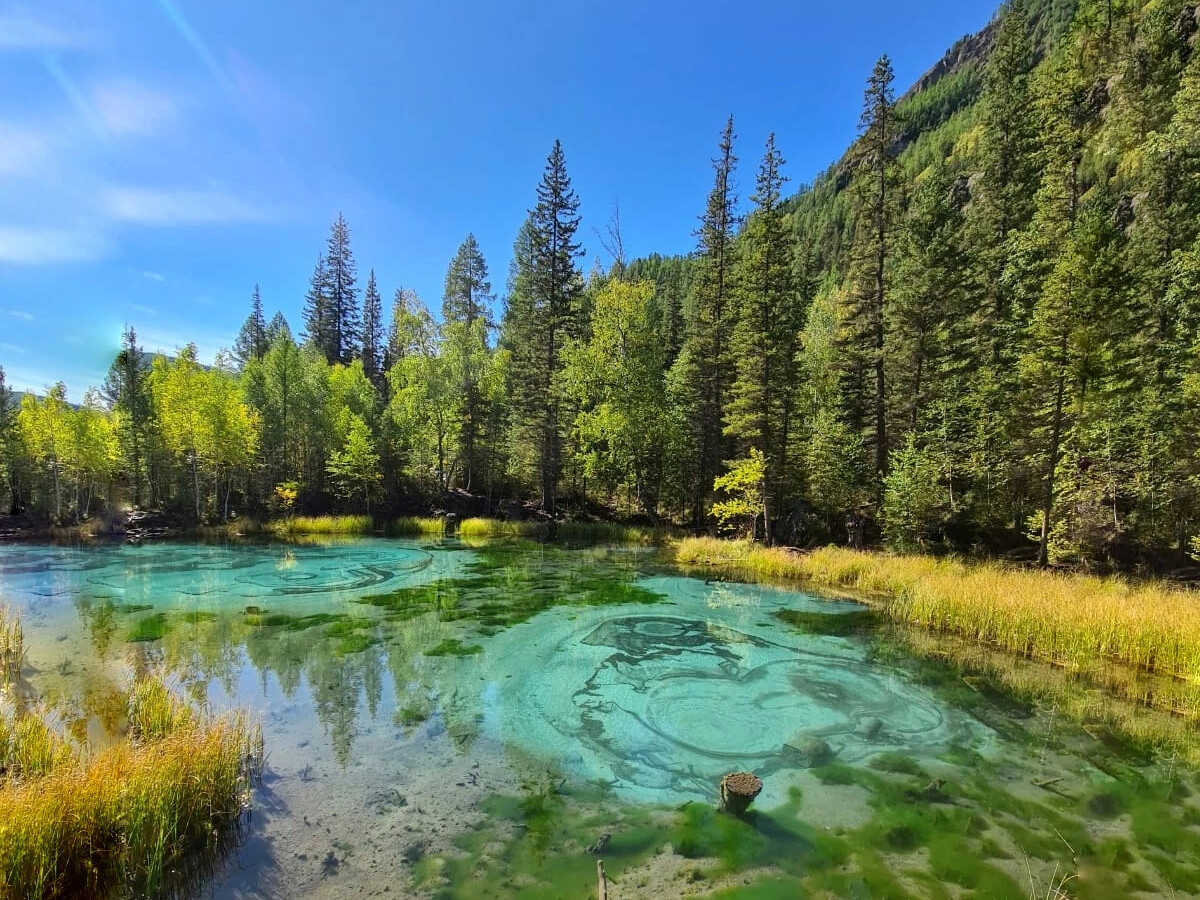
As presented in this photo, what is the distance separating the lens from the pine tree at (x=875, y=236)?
76.4 ft

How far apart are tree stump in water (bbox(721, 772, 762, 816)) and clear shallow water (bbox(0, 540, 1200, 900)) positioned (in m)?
0.26

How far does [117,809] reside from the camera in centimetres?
478

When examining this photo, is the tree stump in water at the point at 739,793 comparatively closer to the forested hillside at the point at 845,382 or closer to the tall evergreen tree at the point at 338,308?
the forested hillside at the point at 845,382

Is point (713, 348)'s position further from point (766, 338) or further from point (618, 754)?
point (618, 754)

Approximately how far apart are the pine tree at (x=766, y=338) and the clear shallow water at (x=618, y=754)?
1170 centimetres

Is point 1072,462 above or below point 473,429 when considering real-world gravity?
below

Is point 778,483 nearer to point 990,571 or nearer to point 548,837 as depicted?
point 990,571

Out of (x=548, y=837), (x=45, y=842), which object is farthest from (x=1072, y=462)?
(x=45, y=842)

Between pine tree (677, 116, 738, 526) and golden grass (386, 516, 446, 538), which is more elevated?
pine tree (677, 116, 738, 526)

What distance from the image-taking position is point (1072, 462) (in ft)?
63.9

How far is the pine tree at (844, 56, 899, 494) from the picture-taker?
23297 mm

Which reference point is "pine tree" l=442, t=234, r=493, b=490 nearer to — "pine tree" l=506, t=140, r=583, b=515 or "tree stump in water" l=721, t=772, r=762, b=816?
"pine tree" l=506, t=140, r=583, b=515

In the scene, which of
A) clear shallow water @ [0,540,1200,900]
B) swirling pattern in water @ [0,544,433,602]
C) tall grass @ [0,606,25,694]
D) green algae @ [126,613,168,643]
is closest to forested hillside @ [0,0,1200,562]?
swirling pattern in water @ [0,544,433,602]

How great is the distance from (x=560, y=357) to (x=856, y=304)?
16.2 metres
